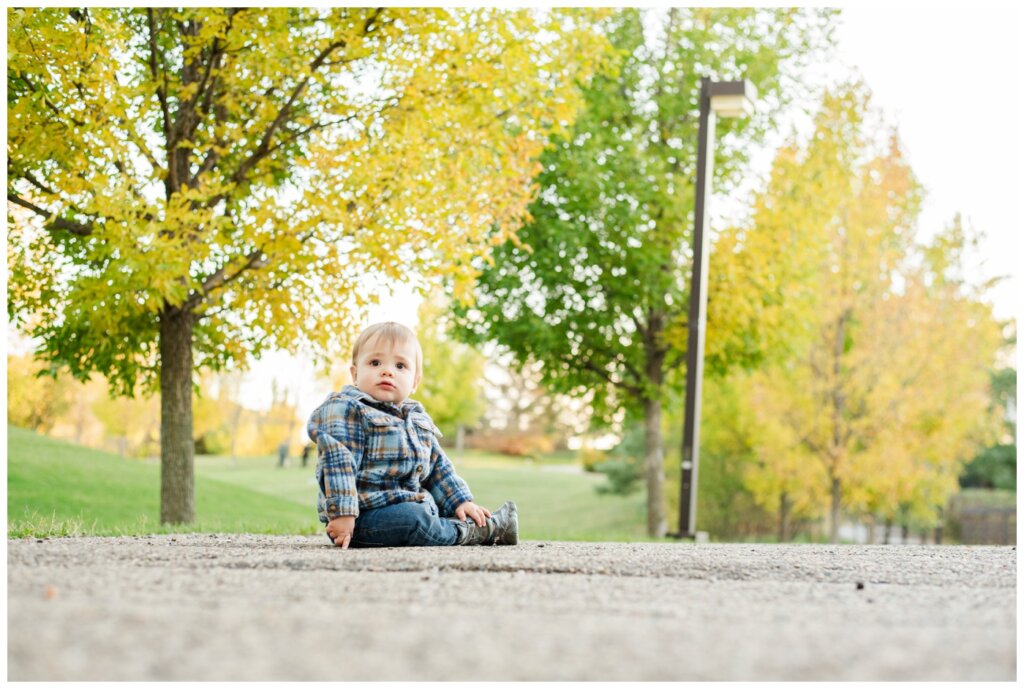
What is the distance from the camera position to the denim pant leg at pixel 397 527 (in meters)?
4.71

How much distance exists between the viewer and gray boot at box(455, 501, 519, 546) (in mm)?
4977

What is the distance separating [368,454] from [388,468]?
11 cm

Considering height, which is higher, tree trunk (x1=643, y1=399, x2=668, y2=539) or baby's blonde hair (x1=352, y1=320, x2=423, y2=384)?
baby's blonde hair (x1=352, y1=320, x2=423, y2=384)

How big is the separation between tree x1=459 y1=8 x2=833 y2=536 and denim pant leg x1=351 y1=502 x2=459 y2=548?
758 centimetres

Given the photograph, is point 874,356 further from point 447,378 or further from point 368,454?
point 447,378

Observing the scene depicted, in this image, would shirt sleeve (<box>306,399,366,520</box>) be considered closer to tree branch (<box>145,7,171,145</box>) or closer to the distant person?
the distant person

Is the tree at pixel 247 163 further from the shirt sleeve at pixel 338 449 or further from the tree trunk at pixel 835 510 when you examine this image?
the tree trunk at pixel 835 510

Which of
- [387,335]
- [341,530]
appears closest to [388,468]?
[341,530]

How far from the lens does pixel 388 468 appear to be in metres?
4.86

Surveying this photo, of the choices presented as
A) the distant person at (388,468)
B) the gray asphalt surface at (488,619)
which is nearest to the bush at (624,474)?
the distant person at (388,468)

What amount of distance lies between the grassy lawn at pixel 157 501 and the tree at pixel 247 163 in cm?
162

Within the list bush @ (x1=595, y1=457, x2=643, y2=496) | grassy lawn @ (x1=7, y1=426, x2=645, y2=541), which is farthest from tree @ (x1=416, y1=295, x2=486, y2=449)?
bush @ (x1=595, y1=457, x2=643, y2=496)

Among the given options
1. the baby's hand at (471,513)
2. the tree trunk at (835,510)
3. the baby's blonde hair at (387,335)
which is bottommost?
the tree trunk at (835,510)

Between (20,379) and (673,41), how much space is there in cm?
1276
